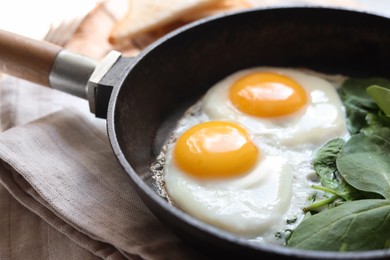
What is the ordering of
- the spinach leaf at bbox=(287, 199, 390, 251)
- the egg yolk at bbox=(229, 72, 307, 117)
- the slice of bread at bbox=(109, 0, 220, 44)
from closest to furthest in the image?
1. the spinach leaf at bbox=(287, 199, 390, 251)
2. the egg yolk at bbox=(229, 72, 307, 117)
3. the slice of bread at bbox=(109, 0, 220, 44)

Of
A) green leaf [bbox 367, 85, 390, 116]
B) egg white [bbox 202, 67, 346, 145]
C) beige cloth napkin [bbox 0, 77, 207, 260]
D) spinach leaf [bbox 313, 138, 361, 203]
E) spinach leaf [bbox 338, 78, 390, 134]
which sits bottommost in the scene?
beige cloth napkin [bbox 0, 77, 207, 260]

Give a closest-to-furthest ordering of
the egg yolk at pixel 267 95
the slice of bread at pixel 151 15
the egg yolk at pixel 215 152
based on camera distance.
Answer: the egg yolk at pixel 215 152
the egg yolk at pixel 267 95
the slice of bread at pixel 151 15

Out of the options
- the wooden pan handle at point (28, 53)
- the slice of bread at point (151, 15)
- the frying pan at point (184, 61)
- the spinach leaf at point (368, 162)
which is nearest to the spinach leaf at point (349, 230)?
the spinach leaf at point (368, 162)

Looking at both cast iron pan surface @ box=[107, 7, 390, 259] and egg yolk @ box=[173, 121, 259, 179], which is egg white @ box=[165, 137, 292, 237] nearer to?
egg yolk @ box=[173, 121, 259, 179]

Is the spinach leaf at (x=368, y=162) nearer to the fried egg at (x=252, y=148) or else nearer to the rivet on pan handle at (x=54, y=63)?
the fried egg at (x=252, y=148)

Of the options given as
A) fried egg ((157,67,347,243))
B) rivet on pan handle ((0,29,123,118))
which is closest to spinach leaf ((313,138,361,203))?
fried egg ((157,67,347,243))
